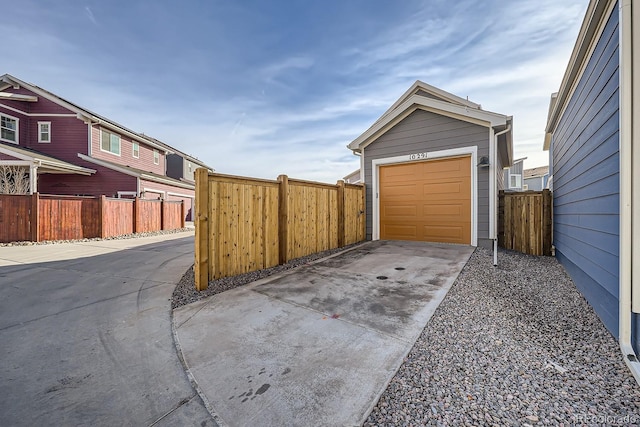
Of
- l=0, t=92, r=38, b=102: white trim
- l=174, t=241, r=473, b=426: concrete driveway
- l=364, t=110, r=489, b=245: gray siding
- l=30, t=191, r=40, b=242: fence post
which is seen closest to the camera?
l=174, t=241, r=473, b=426: concrete driveway

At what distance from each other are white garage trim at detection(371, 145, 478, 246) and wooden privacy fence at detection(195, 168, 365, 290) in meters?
1.36

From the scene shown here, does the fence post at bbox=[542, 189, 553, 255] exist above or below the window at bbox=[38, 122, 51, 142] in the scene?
below

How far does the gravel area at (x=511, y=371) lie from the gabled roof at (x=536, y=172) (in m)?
24.9

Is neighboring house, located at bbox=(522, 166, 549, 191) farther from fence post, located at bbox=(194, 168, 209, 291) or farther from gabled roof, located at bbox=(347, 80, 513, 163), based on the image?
fence post, located at bbox=(194, 168, 209, 291)

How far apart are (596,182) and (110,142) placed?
18972 millimetres

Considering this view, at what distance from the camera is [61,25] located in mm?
6961

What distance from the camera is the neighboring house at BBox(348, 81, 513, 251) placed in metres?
6.45

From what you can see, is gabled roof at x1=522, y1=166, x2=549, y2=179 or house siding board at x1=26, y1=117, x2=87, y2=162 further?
gabled roof at x1=522, y1=166, x2=549, y2=179

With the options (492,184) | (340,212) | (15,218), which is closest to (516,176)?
(492,184)

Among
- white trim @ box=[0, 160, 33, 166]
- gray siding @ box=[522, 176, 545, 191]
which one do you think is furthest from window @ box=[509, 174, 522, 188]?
white trim @ box=[0, 160, 33, 166]

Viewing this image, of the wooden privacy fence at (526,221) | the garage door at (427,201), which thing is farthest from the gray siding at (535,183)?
the garage door at (427,201)

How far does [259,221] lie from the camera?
15.6 feet

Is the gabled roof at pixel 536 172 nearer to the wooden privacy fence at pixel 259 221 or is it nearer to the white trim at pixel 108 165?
the wooden privacy fence at pixel 259 221

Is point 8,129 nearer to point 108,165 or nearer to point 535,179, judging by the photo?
point 108,165
